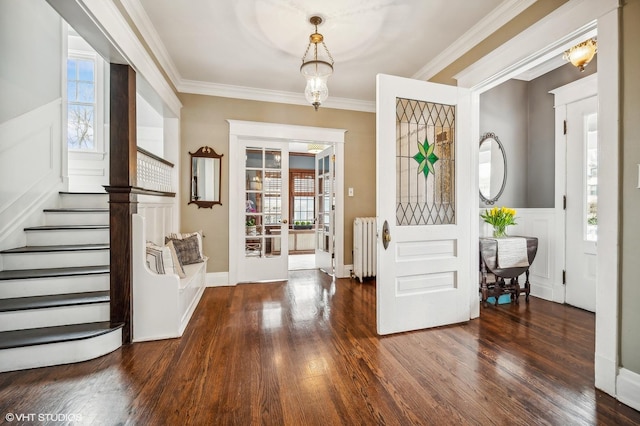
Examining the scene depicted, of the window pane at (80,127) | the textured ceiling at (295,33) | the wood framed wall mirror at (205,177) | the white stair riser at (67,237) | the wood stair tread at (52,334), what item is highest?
the textured ceiling at (295,33)

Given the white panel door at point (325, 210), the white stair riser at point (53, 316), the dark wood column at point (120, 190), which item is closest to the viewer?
the white stair riser at point (53, 316)

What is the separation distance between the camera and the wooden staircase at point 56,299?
77.2 inches

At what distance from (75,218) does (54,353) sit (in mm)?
1723

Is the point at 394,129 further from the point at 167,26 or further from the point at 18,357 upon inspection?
the point at 18,357

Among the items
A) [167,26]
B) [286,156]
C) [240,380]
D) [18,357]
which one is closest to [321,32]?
[167,26]

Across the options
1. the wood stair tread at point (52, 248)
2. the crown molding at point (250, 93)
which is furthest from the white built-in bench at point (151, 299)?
the crown molding at point (250, 93)

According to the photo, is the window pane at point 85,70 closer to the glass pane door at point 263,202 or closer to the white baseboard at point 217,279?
the glass pane door at point 263,202

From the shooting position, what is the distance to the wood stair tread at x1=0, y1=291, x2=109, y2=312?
211 cm

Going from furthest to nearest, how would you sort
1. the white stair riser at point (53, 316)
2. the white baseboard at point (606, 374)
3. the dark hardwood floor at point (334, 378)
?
the white stair riser at point (53, 316)
the white baseboard at point (606, 374)
the dark hardwood floor at point (334, 378)

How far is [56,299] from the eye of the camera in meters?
2.28

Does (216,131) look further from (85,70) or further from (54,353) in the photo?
(54,353)

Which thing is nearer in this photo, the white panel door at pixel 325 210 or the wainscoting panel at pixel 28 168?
the wainscoting panel at pixel 28 168

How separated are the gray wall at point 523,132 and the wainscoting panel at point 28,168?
5.12m

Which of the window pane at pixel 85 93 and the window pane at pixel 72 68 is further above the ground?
the window pane at pixel 72 68
